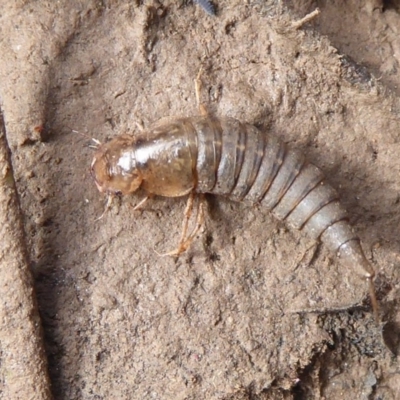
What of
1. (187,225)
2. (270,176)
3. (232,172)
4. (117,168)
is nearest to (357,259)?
(270,176)

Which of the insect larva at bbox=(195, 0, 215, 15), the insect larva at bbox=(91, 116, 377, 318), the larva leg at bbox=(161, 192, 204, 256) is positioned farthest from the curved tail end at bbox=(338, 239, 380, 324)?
the insect larva at bbox=(195, 0, 215, 15)

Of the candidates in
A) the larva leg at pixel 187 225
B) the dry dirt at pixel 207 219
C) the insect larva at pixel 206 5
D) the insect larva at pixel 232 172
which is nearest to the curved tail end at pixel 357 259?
the insect larva at pixel 232 172

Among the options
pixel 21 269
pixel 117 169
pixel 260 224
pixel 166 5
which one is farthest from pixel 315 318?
pixel 166 5

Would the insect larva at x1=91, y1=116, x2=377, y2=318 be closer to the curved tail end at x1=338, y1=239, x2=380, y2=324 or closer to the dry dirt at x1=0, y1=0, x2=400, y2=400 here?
the curved tail end at x1=338, y1=239, x2=380, y2=324

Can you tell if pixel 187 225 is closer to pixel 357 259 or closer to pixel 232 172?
pixel 232 172

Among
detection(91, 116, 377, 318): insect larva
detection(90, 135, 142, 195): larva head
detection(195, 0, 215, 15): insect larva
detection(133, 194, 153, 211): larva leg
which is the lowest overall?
detection(133, 194, 153, 211): larva leg

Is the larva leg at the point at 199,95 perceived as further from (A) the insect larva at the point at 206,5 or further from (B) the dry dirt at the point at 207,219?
(A) the insect larva at the point at 206,5

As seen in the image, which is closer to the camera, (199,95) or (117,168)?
(117,168)
